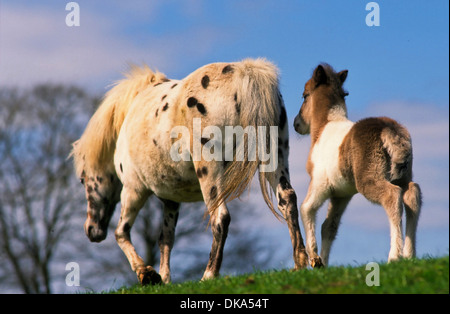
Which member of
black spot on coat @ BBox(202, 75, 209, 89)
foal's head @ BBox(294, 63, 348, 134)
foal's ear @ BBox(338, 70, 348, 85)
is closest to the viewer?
black spot on coat @ BBox(202, 75, 209, 89)

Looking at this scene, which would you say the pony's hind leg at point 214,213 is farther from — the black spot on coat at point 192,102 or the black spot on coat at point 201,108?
the black spot on coat at point 192,102

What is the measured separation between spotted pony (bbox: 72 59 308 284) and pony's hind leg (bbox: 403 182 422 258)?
1.89 m

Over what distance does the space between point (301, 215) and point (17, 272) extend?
35.7 ft

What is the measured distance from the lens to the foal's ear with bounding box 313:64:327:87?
34.0 feet

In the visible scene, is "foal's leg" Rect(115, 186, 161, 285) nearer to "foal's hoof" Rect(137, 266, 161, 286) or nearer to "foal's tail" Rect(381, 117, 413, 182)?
"foal's hoof" Rect(137, 266, 161, 286)

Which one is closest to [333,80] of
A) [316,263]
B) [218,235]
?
[316,263]

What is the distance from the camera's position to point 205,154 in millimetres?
7621

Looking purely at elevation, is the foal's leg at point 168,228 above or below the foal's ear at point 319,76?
below

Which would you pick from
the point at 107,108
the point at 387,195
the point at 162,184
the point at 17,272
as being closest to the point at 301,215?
the point at 387,195

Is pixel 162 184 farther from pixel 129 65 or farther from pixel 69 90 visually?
pixel 69 90

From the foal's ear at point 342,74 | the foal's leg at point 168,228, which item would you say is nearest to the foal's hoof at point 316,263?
the foal's leg at point 168,228

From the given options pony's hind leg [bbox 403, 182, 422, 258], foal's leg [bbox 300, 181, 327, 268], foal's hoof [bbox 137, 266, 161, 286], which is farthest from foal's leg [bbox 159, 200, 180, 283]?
pony's hind leg [bbox 403, 182, 422, 258]

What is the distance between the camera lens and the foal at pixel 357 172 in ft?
27.6

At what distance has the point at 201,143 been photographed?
7.66 m
